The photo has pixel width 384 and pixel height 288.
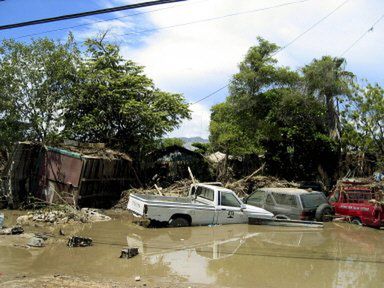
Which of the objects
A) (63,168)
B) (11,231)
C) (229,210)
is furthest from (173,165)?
(11,231)

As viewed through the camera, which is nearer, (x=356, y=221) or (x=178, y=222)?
(x=178, y=222)

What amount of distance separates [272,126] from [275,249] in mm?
14780

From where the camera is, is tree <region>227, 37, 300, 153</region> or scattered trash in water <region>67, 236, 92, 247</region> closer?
scattered trash in water <region>67, 236, 92, 247</region>

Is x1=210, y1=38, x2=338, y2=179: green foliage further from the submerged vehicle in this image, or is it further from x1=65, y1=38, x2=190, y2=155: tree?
the submerged vehicle

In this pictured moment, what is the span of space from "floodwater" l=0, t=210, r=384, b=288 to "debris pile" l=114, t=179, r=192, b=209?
206 inches

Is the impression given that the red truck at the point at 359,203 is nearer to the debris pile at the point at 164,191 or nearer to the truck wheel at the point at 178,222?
the truck wheel at the point at 178,222

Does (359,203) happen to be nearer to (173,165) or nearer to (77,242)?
(173,165)

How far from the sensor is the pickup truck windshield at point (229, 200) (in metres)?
15.3

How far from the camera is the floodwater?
8695 mm

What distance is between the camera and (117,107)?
23812mm

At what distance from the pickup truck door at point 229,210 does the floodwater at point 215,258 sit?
44 cm

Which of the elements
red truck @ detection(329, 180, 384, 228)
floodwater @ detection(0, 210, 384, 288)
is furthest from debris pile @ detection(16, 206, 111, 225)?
red truck @ detection(329, 180, 384, 228)

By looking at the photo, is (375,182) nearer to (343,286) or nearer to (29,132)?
(343,286)

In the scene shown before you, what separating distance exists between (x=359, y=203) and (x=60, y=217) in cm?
1162
